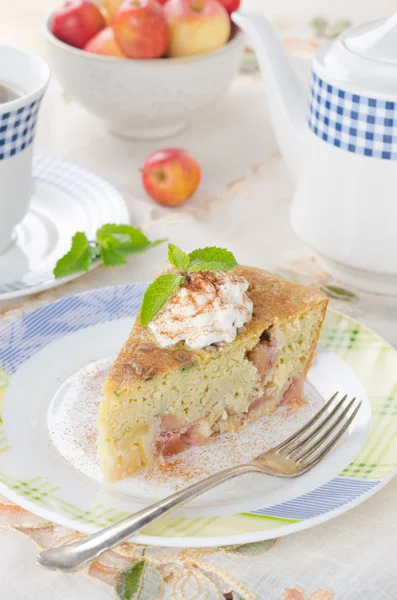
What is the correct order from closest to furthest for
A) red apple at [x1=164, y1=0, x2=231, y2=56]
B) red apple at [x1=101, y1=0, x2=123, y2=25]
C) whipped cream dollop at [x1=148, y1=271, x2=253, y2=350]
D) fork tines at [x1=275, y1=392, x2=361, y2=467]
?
fork tines at [x1=275, y1=392, x2=361, y2=467] → whipped cream dollop at [x1=148, y1=271, x2=253, y2=350] → red apple at [x1=164, y1=0, x2=231, y2=56] → red apple at [x1=101, y1=0, x2=123, y2=25]

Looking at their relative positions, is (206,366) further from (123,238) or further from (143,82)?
(143,82)

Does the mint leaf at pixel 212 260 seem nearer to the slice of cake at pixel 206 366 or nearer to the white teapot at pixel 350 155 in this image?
the slice of cake at pixel 206 366

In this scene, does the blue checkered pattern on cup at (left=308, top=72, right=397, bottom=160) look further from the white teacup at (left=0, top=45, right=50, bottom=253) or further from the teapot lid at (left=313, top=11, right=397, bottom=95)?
the white teacup at (left=0, top=45, right=50, bottom=253)

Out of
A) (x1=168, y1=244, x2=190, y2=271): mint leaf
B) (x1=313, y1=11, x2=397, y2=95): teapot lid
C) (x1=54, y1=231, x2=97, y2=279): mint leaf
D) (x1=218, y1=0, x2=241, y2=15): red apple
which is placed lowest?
(x1=54, y1=231, x2=97, y2=279): mint leaf

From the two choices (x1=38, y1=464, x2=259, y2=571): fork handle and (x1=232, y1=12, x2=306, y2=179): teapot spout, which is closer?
(x1=38, y1=464, x2=259, y2=571): fork handle


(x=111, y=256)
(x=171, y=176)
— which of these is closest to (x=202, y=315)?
(x=111, y=256)

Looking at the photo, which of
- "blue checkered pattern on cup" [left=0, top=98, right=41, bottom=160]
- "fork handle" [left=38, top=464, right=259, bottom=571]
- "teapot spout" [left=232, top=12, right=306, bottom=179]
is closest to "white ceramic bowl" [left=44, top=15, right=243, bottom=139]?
"teapot spout" [left=232, top=12, right=306, bottom=179]

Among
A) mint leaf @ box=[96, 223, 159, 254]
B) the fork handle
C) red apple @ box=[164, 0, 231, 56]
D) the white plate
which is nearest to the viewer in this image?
the fork handle
